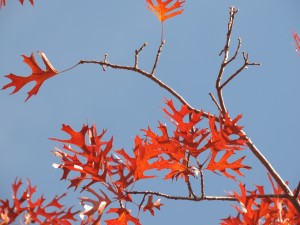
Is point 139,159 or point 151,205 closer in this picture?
point 139,159

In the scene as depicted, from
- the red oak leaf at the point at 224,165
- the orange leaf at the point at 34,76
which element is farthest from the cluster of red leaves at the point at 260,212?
the orange leaf at the point at 34,76

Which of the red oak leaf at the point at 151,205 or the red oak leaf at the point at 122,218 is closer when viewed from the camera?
the red oak leaf at the point at 122,218

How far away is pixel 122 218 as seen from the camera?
2023 millimetres

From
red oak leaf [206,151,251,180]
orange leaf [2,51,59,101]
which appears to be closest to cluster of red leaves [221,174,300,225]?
red oak leaf [206,151,251,180]

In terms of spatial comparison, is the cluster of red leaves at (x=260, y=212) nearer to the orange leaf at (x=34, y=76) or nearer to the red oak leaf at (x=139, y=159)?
the red oak leaf at (x=139, y=159)

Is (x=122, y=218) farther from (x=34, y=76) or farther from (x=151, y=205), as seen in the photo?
(x=34, y=76)

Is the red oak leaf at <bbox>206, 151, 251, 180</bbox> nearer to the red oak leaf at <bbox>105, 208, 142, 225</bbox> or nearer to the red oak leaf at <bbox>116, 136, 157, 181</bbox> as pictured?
the red oak leaf at <bbox>116, 136, 157, 181</bbox>

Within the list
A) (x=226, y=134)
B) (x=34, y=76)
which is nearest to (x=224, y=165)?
(x=226, y=134)

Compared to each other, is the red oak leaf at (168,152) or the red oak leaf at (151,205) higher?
the red oak leaf at (168,152)

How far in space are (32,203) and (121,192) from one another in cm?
89

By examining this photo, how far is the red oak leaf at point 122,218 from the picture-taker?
2.02 metres

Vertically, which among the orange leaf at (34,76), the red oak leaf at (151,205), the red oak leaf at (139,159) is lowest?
the red oak leaf at (151,205)

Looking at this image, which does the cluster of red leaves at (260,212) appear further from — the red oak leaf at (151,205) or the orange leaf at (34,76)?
the orange leaf at (34,76)

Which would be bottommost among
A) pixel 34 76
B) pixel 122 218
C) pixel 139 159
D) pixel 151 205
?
pixel 122 218
